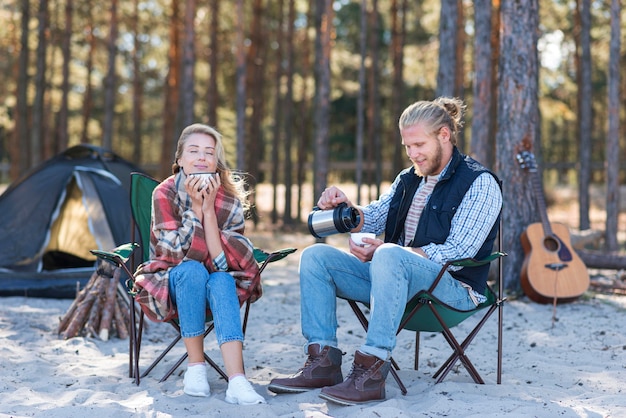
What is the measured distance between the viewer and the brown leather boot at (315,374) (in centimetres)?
282

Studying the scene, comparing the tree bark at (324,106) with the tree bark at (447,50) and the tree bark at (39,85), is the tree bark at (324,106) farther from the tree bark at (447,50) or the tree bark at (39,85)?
the tree bark at (39,85)

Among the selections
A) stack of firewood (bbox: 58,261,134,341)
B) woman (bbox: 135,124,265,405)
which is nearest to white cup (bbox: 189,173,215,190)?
woman (bbox: 135,124,265,405)

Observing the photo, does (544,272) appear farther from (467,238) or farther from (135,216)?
(135,216)

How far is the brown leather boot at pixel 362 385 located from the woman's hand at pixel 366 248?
41 cm

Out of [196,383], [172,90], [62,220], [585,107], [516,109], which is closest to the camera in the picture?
[196,383]

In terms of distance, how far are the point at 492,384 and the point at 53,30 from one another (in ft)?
45.1

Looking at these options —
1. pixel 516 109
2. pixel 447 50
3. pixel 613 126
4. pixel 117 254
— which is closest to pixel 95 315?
pixel 117 254

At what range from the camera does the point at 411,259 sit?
8.89 feet

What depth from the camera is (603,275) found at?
657 centimetres

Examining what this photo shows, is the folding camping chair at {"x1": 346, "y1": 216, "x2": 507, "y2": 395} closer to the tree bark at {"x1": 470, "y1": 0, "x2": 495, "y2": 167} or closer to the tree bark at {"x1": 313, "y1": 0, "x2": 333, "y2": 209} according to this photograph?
the tree bark at {"x1": 470, "y1": 0, "x2": 495, "y2": 167}

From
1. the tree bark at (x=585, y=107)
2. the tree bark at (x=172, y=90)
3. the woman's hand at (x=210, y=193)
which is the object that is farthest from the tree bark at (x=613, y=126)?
the tree bark at (x=172, y=90)

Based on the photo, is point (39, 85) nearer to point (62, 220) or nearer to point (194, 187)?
point (62, 220)

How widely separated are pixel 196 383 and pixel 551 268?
3.10 metres

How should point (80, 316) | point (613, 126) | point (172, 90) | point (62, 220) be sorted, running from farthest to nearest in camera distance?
point (172, 90) < point (613, 126) < point (62, 220) < point (80, 316)
